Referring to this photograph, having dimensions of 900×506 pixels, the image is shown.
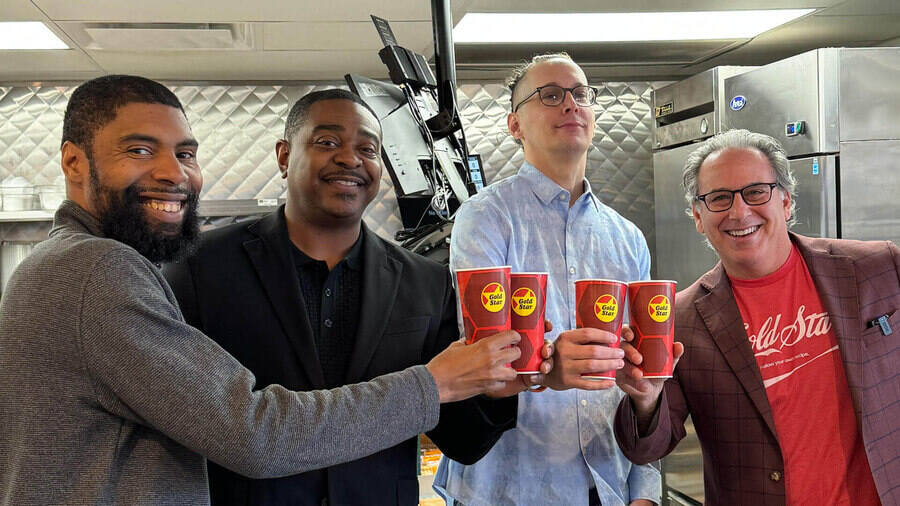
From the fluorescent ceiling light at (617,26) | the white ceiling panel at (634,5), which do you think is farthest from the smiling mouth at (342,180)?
the fluorescent ceiling light at (617,26)

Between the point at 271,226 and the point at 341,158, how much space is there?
19 centimetres

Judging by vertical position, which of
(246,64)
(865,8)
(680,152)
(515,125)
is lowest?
(515,125)

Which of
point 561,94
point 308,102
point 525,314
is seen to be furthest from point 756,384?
point 308,102

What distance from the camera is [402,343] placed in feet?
4.71

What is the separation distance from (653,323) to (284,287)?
640 millimetres

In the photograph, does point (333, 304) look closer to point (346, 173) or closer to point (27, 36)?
point (346, 173)

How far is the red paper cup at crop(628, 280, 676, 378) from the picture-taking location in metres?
1.19

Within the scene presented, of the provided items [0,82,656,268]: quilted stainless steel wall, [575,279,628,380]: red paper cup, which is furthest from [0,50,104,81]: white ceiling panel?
[575,279,628,380]: red paper cup

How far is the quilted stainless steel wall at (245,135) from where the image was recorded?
4.25 metres

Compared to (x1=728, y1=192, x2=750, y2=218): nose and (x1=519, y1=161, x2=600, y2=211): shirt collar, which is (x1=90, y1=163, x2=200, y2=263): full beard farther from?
(x1=728, y1=192, x2=750, y2=218): nose

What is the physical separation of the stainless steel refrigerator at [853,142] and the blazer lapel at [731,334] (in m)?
1.77

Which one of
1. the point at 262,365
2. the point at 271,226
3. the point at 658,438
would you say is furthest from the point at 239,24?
the point at 658,438

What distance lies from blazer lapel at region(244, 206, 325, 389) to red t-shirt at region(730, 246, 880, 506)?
34.1 inches

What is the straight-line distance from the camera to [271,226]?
1.49m
